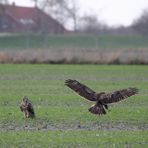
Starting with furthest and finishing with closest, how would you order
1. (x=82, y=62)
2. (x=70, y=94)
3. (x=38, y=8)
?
1. (x=38, y=8)
2. (x=82, y=62)
3. (x=70, y=94)

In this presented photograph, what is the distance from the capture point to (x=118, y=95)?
40.1 ft

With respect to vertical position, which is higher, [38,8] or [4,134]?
[38,8]

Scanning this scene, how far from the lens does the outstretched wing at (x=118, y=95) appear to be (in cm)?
1207

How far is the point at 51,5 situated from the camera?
85.6 meters

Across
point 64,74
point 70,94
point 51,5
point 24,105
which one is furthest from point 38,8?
point 24,105

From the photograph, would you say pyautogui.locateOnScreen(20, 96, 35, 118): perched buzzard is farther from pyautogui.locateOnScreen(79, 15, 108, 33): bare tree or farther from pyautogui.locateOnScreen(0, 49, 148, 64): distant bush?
pyautogui.locateOnScreen(79, 15, 108, 33): bare tree

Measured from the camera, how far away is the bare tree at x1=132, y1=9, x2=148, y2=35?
3171 inches

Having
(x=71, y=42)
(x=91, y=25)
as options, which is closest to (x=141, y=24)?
(x=91, y=25)

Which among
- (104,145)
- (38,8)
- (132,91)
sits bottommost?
(104,145)

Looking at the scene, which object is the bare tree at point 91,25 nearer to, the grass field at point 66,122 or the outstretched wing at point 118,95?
the grass field at point 66,122

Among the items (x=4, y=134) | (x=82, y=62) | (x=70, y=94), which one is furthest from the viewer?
(x=82, y=62)

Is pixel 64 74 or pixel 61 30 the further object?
pixel 61 30

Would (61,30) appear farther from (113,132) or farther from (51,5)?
(113,132)

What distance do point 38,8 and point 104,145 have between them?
73.6 metres
